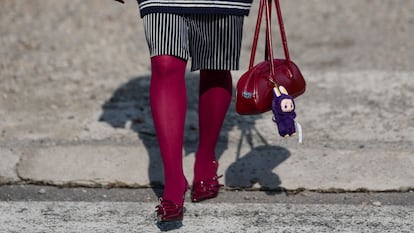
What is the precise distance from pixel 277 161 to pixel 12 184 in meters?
1.37

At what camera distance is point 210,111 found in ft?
14.7

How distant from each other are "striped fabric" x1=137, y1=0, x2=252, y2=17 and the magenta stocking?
1.42 ft

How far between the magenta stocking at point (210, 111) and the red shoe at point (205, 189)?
0.07ft

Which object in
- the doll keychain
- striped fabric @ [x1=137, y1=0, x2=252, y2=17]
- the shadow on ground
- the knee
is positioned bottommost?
the shadow on ground

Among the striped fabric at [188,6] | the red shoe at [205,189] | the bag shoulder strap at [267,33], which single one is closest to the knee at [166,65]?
the striped fabric at [188,6]

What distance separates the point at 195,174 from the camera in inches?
179

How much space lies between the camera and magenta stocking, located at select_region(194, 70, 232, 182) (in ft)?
14.7

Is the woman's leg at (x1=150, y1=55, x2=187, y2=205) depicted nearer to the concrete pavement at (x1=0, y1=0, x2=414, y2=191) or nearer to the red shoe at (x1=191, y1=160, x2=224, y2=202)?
the red shoe at (x1=191, y1=160, x2=224, y2=202)

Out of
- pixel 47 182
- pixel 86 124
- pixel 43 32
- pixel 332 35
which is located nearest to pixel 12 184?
pixel 47 182

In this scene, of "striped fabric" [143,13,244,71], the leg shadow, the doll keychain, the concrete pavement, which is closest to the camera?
the doll keychain

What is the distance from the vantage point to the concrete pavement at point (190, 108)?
16.0 feet

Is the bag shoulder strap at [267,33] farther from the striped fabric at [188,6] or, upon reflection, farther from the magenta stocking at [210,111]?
the magenta stocking at [210,111]

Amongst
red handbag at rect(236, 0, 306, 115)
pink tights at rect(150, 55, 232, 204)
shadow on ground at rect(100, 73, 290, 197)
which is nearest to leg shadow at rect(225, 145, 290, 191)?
shadow on ground at rect(100, 73, 290, 197)

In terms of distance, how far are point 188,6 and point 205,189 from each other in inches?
37.4
